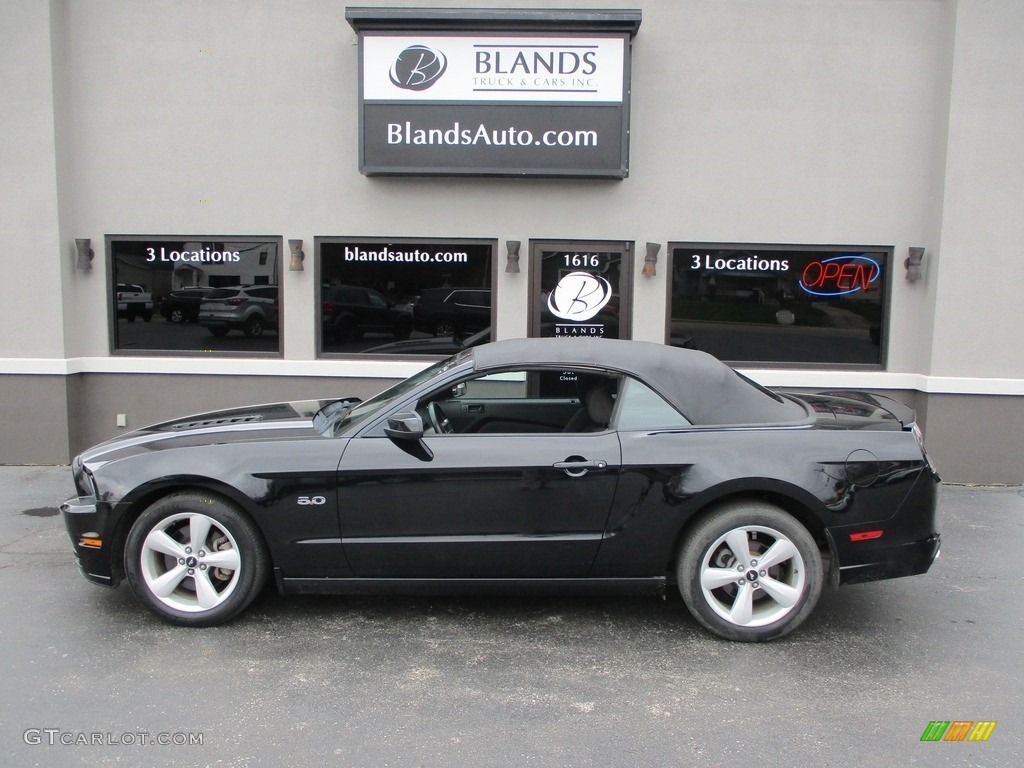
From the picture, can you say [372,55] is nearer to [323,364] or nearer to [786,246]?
[323,364]

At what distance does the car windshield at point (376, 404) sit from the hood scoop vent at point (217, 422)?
0.52 metres

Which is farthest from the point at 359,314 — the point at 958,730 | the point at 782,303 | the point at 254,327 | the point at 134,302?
the point at 958,730

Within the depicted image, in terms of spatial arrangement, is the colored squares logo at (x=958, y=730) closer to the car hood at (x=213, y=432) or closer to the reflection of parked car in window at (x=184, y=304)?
the car hood at (x=213, y=432)

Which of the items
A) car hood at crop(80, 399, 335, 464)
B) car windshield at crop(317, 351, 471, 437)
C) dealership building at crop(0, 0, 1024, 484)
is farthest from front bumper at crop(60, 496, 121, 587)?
dealership building at crop(0, 0, 1024, 484)

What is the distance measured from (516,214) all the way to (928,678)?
5482 mm

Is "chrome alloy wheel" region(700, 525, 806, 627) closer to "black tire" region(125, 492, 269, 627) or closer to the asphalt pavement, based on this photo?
the asphalt pavement

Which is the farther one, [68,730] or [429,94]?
[429,94]

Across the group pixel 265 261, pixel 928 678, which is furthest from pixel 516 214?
pixel 928 678

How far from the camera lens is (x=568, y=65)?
7.80 meters

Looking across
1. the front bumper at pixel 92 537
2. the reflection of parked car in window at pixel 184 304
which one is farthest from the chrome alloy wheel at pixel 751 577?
the reflection of parked car in window at pixel 184 304

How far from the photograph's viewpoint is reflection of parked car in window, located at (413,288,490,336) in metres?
8.23

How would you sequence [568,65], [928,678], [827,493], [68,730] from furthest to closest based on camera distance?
1. [568,65]
2. [827,493]
3. [928,678]
4. [68,730]

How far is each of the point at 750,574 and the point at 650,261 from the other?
4.25 m

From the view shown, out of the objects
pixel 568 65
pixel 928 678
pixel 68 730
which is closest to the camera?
pixel 68 730
